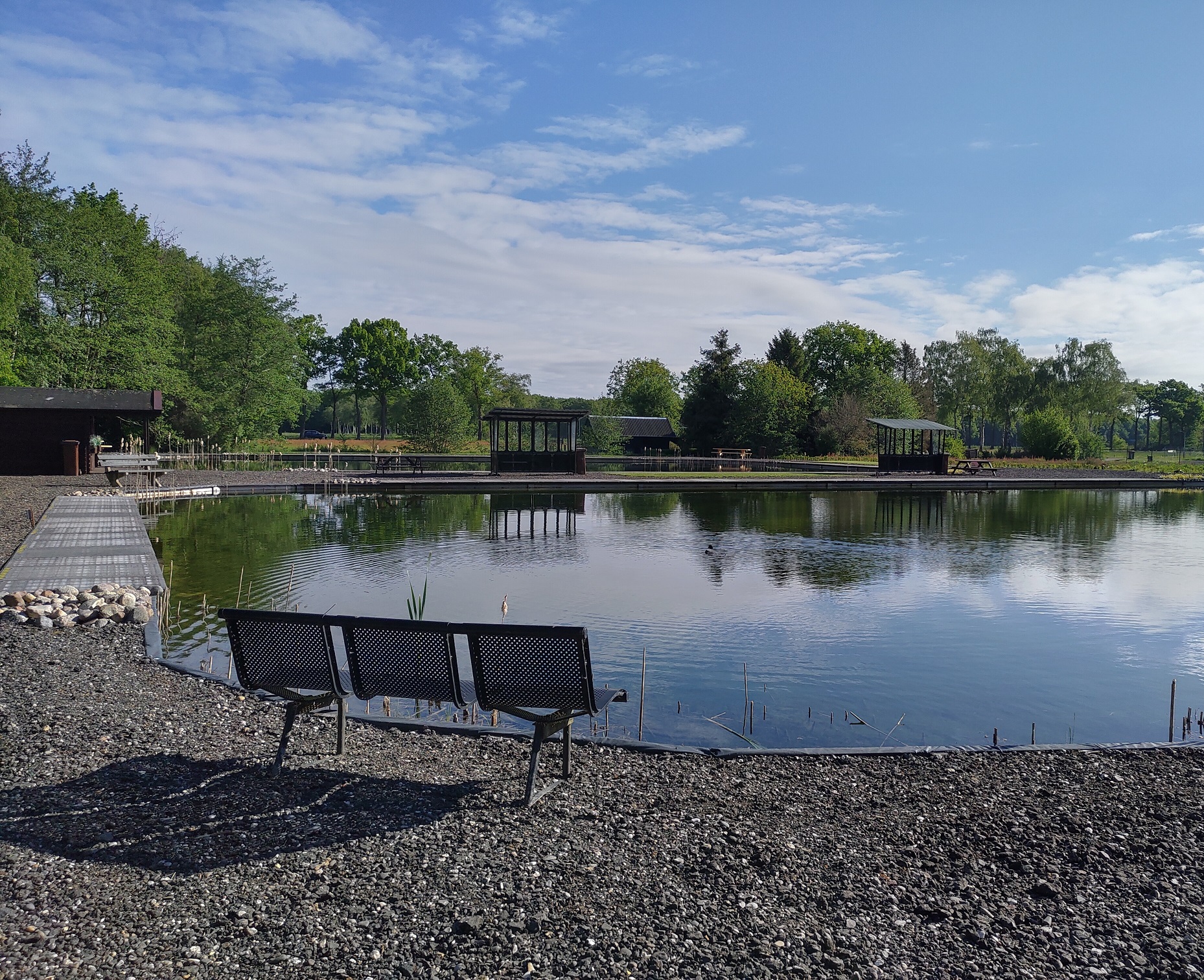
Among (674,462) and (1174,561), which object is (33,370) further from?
(1174,561)

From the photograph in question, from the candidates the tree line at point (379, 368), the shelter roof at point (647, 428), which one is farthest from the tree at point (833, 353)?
the shelter roof at point (647, 428)

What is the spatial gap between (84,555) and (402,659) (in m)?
9.27

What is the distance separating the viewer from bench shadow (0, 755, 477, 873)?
12.3ft

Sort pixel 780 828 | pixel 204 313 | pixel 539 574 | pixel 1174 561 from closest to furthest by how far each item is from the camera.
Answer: pixel 780 828 < pixel 539 574 < pixel 1174 561 < pixel 204 313

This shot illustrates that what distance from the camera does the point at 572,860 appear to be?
377 centimetres

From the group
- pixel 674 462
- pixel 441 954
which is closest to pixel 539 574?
pixel 441 954

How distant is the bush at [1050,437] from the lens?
55438 millimetres

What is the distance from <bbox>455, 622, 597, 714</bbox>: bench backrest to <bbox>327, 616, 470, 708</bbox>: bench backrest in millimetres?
175

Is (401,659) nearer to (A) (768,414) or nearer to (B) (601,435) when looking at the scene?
(B) (601,435)

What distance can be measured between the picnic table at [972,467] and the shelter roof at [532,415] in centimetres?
2136

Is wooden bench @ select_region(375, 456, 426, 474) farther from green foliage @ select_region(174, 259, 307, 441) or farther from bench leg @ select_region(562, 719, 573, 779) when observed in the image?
bench leg @ select_region(562, 719, 573, 779)

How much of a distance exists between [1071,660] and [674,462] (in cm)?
4288

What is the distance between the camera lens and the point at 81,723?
5387mm

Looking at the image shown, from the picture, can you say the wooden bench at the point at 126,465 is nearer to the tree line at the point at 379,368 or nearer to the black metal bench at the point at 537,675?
the tree line at the point at 379,368
